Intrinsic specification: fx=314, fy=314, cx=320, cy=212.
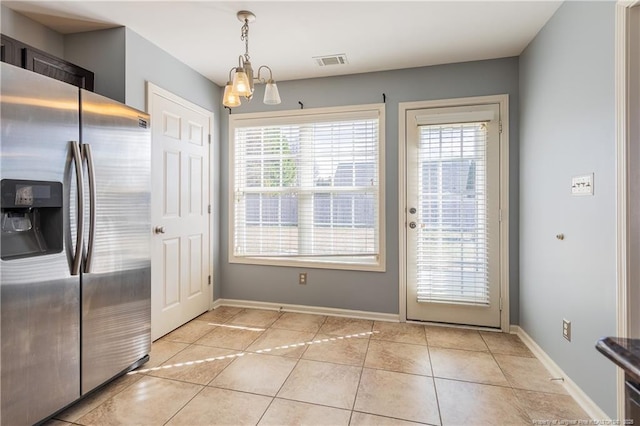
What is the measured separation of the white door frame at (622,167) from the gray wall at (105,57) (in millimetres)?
2964

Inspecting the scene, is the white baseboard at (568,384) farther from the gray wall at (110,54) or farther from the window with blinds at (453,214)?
the gray wall at (110,54)

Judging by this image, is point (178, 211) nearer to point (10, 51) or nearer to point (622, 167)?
point (10, 51)

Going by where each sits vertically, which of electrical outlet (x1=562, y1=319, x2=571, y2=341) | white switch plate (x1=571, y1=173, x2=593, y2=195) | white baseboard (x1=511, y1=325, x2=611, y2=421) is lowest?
white baseboard (x1=511, y1=325, x2=611, y2=421)

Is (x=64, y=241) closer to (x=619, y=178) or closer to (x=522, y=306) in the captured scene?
(x=619, y=178)

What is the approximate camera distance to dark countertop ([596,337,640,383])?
771mm

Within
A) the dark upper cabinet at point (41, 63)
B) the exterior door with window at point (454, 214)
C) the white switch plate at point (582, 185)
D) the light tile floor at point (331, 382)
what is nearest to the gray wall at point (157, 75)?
the dark upper cabinet at point (41, 63)

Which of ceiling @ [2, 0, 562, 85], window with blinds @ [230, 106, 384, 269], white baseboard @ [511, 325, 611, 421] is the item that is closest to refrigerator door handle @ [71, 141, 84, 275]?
ceiling @ [2, 0, 562, 85]

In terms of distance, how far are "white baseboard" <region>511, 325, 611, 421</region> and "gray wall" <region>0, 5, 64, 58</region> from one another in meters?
4.19

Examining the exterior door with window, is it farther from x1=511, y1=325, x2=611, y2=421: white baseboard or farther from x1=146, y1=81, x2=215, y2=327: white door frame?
x1=146, y1=81, x2=215, y2=327: white door frame

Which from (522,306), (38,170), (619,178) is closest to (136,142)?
(38,170)

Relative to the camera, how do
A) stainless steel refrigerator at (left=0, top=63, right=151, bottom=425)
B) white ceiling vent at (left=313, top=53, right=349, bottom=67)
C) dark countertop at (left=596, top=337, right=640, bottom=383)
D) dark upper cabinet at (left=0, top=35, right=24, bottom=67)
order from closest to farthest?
dark countertop at (left=596, top=337, right=640, bottom=383) < stainless steel refrigerator at (left=0, top=63, right=151, bottom=425) < dark upper cabinet at (left=0, top=35, right=24, bottom=67) < white ceiling vent at (left=313, top=53, right=349, bottom=67)

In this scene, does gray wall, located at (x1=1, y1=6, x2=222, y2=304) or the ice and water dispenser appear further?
gray wall, located at (x1=1, y1=6, x2=222, y2=304)

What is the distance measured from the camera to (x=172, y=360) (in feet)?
7.66

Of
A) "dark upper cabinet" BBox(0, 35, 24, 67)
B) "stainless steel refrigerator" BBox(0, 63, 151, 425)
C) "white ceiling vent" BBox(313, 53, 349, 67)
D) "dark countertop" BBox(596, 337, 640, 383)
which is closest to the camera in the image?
"dark countertop" BBox(596, 337, 640, 383)
